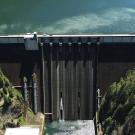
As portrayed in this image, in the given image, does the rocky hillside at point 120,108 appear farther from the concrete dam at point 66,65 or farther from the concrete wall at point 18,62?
the concrete wall at point 18,62

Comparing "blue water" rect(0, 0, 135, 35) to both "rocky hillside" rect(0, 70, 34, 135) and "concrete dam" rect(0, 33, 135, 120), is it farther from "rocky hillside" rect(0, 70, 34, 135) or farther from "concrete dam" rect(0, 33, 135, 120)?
"rocky hillside" rect(0, 70, 34, 135)

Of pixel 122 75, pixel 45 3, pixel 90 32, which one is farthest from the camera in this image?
pixel 45 3

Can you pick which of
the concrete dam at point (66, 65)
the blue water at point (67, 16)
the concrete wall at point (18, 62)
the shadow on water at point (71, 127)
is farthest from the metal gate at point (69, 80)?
the blue water at point (67, 16)

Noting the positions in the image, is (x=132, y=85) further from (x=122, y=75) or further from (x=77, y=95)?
(x=77, y=95)

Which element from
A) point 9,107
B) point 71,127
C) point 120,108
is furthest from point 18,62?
point 120,108

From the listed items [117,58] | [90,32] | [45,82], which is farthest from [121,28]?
[45,82]
